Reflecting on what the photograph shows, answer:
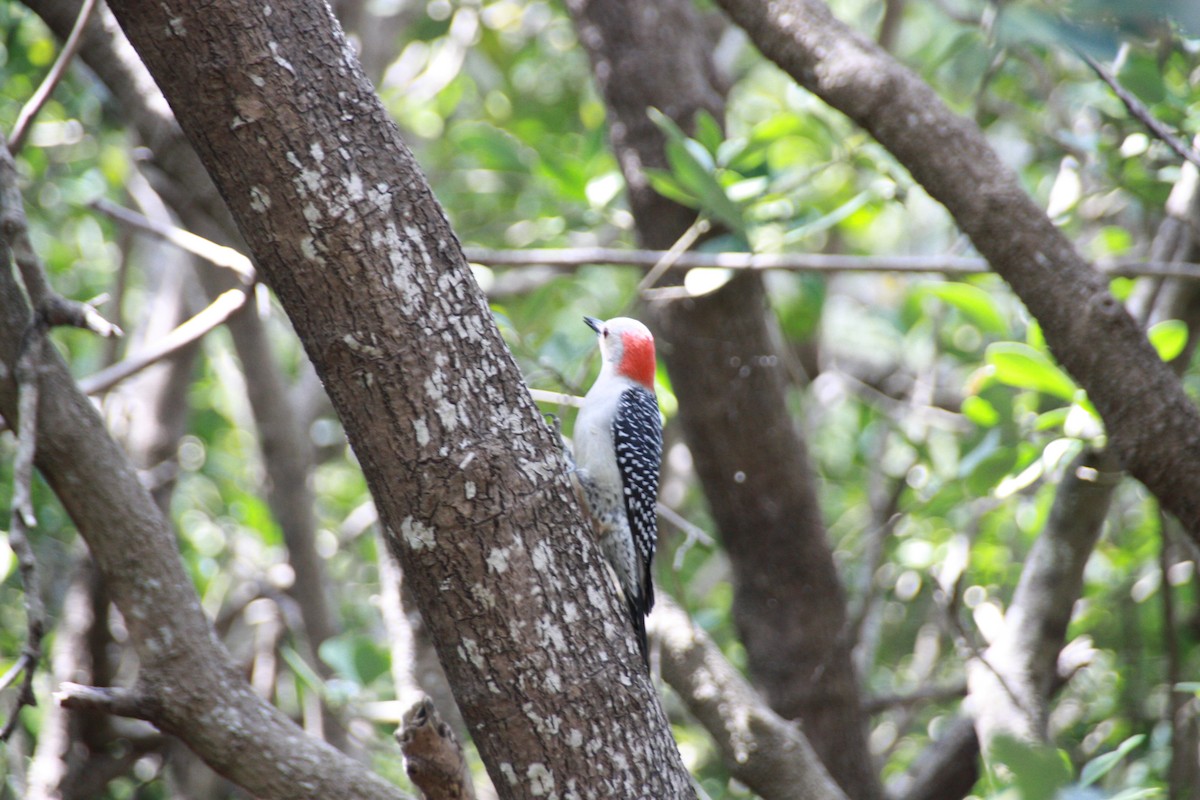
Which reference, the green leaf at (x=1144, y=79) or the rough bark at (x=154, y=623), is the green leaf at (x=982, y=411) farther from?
the rough bark at (x=154, y=623)

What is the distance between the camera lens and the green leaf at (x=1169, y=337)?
118 inches

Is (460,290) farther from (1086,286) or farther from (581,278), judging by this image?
(581,278)

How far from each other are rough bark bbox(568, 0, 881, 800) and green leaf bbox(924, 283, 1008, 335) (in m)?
0.86

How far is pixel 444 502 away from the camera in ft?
6.68

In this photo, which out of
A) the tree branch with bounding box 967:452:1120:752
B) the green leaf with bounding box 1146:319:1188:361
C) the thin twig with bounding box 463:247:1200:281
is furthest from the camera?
the tree branch with bounding box 967:452:1120:752

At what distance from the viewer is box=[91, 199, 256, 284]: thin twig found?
10.5 feet

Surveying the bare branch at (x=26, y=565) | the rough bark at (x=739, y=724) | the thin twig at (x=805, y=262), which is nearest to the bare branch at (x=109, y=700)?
the bare branch at (x=26, y=565)

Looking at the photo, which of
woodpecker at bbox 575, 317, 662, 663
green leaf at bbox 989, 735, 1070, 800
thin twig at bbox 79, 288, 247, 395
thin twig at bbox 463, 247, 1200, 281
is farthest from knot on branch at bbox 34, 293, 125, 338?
green leaf at bbox 989, 735, 1070, 800

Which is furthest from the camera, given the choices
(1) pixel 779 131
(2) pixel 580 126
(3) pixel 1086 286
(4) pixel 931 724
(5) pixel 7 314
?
(2) pixel 580 126

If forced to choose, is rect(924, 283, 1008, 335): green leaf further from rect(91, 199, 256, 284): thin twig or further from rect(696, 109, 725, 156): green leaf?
rect(91, 199, 256, 284): thin twig

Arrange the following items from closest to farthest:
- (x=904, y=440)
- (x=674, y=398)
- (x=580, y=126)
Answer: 1. (x=674, y=398)
2. (x=904, y=440)
3. (x=580, y=126)

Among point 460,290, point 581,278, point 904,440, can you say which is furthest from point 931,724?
point 460,290

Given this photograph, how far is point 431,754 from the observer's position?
2135 mm

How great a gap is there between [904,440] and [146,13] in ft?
11.8
